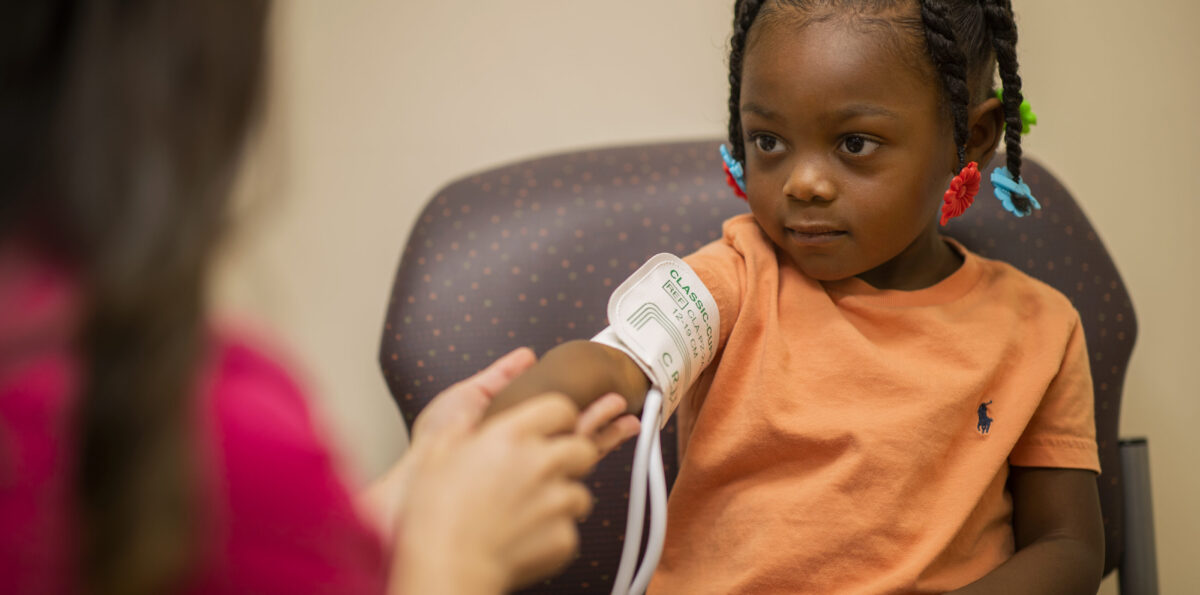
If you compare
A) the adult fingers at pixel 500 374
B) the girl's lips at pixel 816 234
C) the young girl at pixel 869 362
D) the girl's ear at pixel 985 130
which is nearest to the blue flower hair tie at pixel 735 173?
the young girl at pixel 869 362

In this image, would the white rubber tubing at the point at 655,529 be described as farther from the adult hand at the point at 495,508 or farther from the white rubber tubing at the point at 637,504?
the adult hand at the point at 495,508

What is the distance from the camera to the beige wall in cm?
133

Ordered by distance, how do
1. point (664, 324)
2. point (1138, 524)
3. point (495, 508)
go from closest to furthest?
point (495, 508) → point (664, 324) → point (1138, 524)

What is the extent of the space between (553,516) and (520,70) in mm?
913

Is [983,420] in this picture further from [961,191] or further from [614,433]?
[614,433]

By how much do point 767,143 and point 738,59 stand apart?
0.38 feet

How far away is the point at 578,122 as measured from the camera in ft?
4.42

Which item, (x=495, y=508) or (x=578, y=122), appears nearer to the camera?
(x=495, y=508)

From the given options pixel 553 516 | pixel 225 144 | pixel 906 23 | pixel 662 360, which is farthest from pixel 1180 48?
pixel 225 144

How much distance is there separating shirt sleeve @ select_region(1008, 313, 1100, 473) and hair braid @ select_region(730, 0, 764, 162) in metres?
0.41

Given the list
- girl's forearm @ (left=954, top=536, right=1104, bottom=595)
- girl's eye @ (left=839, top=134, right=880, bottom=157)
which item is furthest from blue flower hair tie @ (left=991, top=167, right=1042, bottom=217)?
girl's forearm @ (left=954, top=536, right=1104, bottom=595)

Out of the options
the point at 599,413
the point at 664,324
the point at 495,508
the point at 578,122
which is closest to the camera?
the point at 495,508

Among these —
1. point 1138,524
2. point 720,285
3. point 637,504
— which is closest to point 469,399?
point 637,504

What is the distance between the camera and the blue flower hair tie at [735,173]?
98 centimetres
